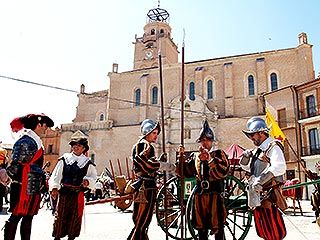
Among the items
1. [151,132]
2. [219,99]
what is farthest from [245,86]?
[151,132]

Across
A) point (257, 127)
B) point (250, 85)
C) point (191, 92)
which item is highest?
point (250, 85)

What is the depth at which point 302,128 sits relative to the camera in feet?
88.7

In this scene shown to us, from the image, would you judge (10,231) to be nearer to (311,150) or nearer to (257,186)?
(257,186)

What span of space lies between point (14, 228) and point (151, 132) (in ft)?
7.15

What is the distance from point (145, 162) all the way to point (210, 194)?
0.97 metres

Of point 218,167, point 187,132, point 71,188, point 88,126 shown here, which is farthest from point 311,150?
point 71,188

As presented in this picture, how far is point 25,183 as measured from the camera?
4258mm

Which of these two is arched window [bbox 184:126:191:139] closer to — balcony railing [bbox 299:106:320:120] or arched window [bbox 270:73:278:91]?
arched window [bbox 270:73:278:91]

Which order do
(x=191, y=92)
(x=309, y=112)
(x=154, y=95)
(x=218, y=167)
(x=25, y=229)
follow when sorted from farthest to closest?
(x=154, y=95) → (x=191, y=92) → (x=309, y=112) → (x=218, y=167) → (x=25, y=229)

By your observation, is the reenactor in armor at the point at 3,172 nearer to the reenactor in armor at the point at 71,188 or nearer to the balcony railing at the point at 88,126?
the reenactor in armor at the point at 71,188

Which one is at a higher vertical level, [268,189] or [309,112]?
[309,112]

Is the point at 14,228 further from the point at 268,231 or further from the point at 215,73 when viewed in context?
the point at 215,73

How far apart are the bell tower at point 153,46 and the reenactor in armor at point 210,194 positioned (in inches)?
1676

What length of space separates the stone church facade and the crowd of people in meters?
28.4
